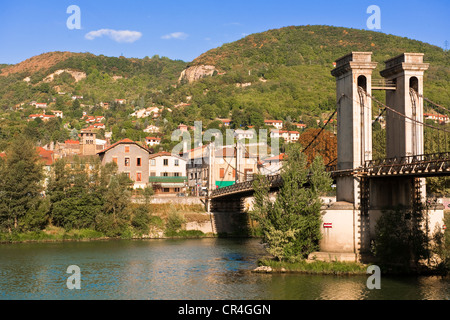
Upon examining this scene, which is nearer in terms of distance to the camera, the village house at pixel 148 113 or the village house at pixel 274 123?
the village house at pixel 274 123

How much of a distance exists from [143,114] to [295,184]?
13738 cm

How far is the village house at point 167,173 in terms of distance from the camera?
2741 inches

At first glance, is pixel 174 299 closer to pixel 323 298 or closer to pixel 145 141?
pixel 323 298

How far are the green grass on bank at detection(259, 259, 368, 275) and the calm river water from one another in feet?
1.92

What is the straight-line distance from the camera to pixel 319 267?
3100 centimetres

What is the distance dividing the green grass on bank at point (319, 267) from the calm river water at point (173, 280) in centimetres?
59

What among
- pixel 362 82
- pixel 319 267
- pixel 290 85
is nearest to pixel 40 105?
pixel 290 85

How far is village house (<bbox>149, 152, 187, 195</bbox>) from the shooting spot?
69.6 meters

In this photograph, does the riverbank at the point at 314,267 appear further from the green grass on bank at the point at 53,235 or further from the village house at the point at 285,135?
the village house at the point at 285,135

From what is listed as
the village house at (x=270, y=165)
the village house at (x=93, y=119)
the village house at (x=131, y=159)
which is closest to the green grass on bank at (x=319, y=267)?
the village house at (x=131, y=159)

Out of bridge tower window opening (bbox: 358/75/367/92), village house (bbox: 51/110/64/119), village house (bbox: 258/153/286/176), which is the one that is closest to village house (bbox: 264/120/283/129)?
village house (bbox: 258/153/286/176)

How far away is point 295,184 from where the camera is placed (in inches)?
1300

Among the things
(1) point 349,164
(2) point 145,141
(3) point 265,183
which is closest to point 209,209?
(3) point 265,183

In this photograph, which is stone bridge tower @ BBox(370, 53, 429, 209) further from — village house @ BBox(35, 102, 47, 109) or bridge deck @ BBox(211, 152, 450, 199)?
village house @ BBox(35, 102, 47, 109)
